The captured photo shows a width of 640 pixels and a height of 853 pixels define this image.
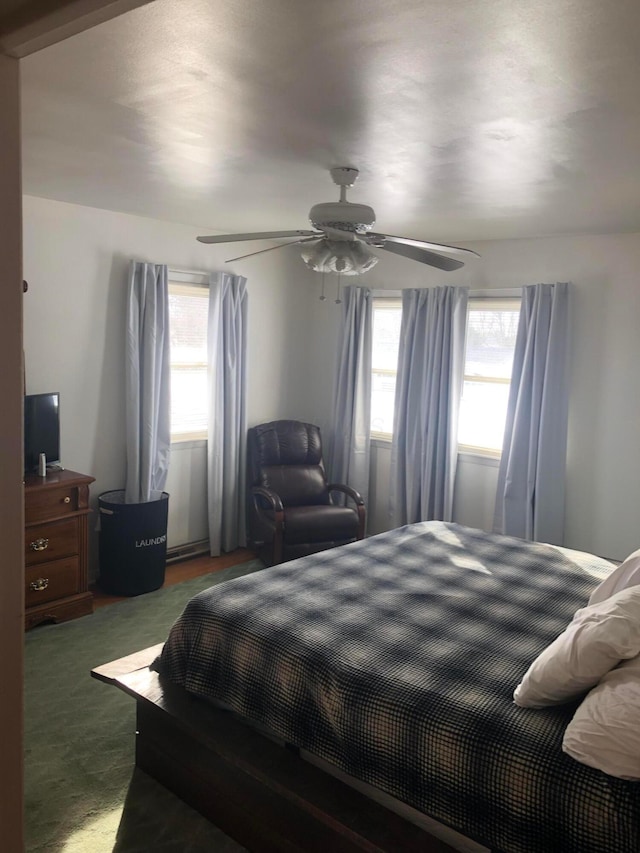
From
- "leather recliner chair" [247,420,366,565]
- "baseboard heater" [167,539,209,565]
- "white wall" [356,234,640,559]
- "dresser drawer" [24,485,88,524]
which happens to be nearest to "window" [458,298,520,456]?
"white wall" [356,234,640,559]

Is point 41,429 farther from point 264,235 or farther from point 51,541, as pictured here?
point 264,235

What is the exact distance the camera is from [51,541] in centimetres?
400

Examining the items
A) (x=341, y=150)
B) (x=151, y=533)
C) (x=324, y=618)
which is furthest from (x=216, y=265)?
(x=324, y=618)

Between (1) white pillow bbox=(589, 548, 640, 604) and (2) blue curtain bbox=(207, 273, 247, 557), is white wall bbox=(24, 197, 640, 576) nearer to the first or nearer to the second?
(2) blue curtain bbox=(207, 273, 247, 557)

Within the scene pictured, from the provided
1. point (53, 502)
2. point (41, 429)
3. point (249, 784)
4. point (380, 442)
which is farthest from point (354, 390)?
point (249, 784)

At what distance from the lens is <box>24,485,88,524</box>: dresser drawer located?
153 inches

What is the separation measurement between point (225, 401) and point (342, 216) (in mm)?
2755

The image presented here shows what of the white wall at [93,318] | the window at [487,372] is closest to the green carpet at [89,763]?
the white wall at [93,318]

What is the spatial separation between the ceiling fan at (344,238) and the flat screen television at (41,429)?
172 centimetres

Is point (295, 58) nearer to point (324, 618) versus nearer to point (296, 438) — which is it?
point (324, 618)

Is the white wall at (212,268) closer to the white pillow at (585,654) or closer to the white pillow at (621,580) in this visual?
the white pillow at (621,580)

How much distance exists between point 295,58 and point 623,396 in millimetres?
3491

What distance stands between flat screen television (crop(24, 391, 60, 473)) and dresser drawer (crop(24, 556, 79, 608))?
0.60m

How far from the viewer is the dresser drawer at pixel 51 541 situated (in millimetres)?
3908
